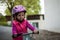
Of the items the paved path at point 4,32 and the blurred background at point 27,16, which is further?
the paved path at point 4,32

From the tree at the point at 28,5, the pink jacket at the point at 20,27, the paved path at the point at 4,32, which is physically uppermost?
the tree at the point at 28,5

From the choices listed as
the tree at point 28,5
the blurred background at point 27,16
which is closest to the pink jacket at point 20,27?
the blurred background at point 27,16

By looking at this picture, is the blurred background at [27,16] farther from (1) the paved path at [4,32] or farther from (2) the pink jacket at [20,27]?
(2) the pink jacket at [20,27]

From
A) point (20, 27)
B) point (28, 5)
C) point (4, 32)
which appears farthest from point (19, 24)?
point (4, 32)

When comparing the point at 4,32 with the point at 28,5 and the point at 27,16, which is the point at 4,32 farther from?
the point at 28,5

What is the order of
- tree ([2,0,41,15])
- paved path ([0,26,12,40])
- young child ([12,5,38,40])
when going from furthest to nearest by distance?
1. paved path ([0,26,12,40])
2. tree ([2,0,41,15])
3. young child ([12,5,38,40])

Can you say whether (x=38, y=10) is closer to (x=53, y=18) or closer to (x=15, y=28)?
(x=53, y=18)

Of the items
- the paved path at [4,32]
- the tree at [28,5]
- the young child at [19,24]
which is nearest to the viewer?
the young child at [19,24]

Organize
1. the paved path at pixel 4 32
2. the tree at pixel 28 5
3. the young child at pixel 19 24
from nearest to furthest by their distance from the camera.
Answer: the young child at pixel 19 24
the tree at pixel 28 5
the paved path at pixel 4 32

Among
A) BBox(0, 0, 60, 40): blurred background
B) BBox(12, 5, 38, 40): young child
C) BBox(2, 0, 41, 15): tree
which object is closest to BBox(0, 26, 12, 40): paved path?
BBox(0, 0, 60, 40): blurred background

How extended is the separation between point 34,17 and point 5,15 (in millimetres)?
957

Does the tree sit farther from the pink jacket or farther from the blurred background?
the pink jacket

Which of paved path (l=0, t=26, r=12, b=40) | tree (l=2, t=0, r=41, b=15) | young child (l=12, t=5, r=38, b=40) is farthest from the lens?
paved path (l=0, t=26, r=12, b=40)

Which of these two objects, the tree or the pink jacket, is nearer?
the pink jacket
